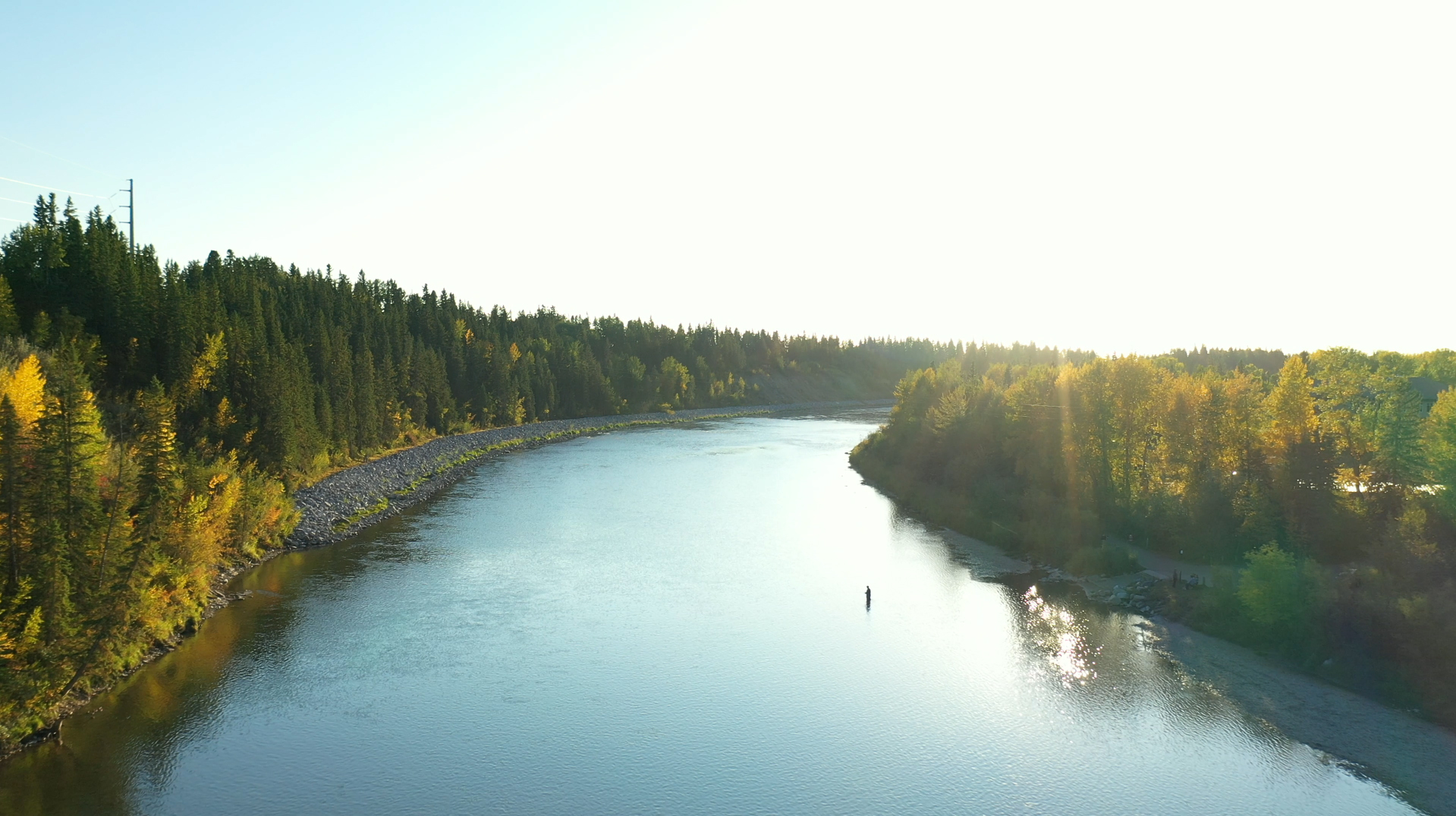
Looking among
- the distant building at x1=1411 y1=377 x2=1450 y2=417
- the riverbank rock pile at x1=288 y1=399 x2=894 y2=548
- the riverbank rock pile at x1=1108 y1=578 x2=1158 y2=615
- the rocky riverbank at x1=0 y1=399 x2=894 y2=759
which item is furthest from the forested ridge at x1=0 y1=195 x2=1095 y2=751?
the distant building at x1=1411 y1=377 x2=1450 y2=417

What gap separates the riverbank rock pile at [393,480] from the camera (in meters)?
52.2

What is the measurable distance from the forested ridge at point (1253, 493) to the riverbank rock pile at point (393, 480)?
40606 mm

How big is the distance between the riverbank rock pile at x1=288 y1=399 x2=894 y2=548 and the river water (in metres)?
7.10

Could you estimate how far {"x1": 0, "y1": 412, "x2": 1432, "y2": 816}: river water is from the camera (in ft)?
74.5

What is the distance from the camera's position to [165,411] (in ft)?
104

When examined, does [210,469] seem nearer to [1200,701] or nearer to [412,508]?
[412,508]

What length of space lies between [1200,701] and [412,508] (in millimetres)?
52162

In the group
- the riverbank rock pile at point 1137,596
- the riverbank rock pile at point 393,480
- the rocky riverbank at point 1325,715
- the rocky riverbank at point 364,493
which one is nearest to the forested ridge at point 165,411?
the rocky riverbank at point 364,493

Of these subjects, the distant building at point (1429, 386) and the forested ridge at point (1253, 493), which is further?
the distant building at point (1429, 386)

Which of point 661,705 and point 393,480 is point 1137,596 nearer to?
point 661,705

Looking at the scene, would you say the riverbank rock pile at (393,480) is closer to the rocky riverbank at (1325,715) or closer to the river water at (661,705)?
the river water at (661,705)

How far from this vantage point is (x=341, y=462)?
75.2 m

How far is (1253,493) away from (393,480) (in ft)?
203

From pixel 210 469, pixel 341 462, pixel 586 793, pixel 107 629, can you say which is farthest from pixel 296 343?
pixel 586 793
